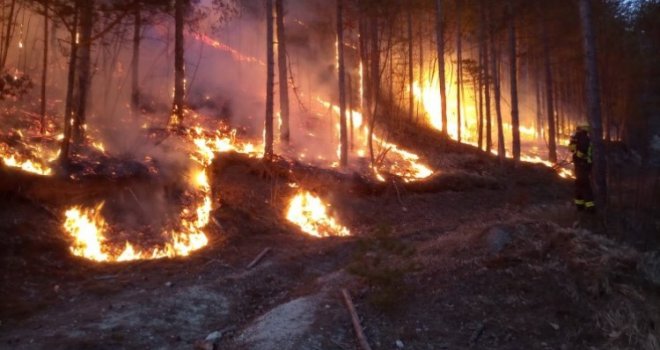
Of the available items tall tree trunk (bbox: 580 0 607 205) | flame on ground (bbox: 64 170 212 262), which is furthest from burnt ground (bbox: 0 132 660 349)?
tall tree trunk (bbox: 580 0 607 205)

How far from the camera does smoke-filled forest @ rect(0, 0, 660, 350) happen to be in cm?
686

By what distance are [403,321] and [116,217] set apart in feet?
25.7

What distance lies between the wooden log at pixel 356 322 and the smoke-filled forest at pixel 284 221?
21 millimetres

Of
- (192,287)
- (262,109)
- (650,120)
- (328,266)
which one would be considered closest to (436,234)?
(328,266)

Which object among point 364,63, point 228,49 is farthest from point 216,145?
point 228,49

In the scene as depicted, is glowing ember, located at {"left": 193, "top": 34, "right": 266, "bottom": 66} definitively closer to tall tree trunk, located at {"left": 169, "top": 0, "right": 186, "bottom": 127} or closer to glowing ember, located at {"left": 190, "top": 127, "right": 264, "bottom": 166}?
tall tree trunk, located at {"left": 169, "top": 0, "right": 186, "bottom": 127}

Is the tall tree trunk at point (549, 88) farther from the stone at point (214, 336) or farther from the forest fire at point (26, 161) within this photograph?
the stone at point (214, 336)

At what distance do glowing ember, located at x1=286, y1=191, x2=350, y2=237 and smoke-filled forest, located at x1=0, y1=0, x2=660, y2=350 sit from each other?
0.09 m

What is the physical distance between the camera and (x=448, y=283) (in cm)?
743

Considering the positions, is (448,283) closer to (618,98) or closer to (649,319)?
(649,319)

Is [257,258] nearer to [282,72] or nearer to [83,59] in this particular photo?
[83,59]

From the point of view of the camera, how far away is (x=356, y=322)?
6613 millimetres

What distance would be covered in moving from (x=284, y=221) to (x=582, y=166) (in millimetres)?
7524

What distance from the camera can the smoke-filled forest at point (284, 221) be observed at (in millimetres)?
6855
